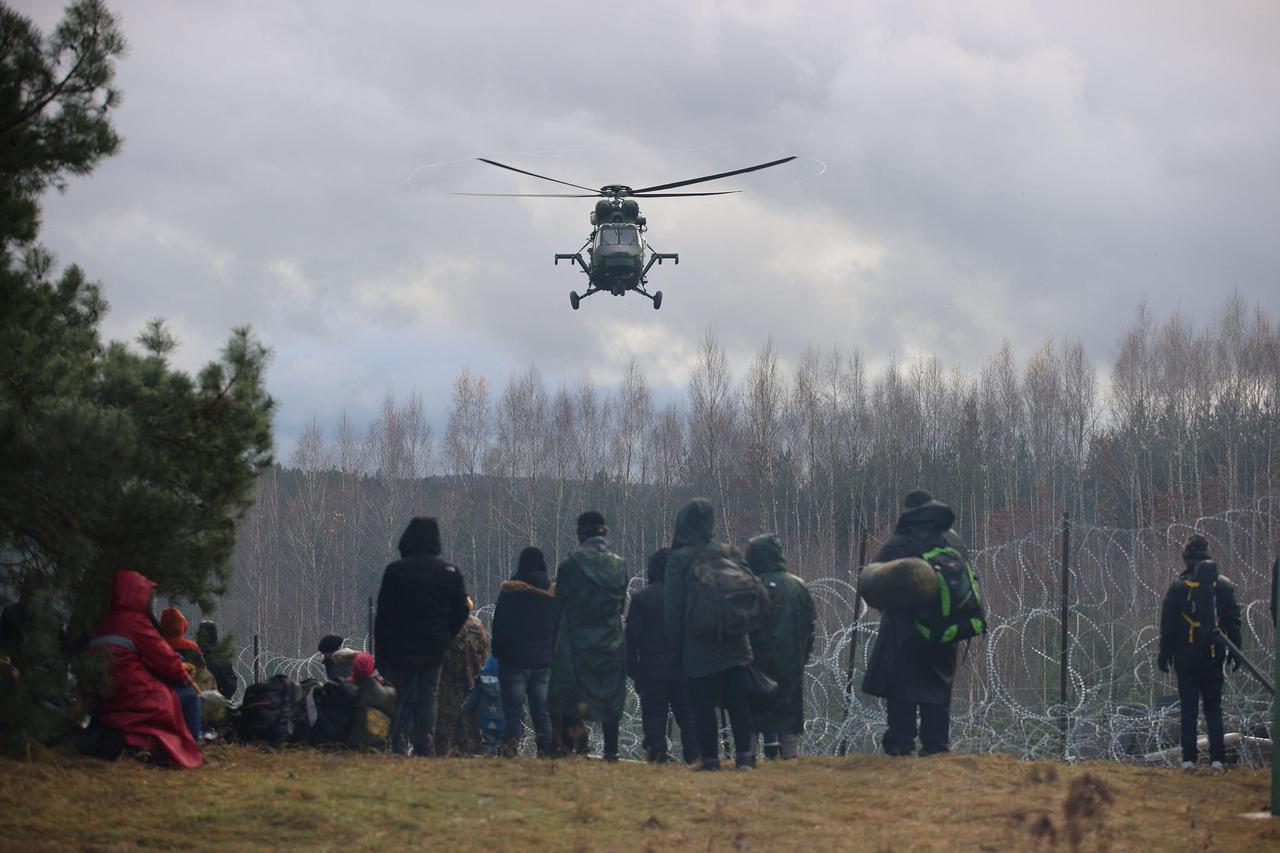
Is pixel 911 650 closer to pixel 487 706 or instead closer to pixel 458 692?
pixel 487 706

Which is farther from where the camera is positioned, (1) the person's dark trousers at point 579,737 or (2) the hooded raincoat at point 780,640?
(1) the person's dark trousers at point 579,737

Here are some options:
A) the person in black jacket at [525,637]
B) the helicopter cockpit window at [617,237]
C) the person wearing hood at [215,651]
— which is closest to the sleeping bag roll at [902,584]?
the person in black jacket at [525,637]

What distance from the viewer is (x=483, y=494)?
5662 cm

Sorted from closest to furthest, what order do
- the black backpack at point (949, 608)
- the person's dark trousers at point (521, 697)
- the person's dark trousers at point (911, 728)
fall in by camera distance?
the black backpack at point (949, 608) < the person's dark trousers at point (911, 728) < the person's dark trousers at point (521, 697)

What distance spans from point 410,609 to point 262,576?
4777 cm

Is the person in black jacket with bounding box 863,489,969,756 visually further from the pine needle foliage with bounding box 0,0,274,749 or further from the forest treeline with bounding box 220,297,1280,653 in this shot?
the forest treeline with bounding box 220,297,1280,653

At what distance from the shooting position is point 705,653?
846 centimetres

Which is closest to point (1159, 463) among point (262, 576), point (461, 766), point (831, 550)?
point (831, 550)

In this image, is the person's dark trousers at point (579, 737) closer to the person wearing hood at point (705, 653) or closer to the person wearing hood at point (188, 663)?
the person wearing hood at point (705, 653)

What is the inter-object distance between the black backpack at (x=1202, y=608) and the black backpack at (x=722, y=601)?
3.34 meters

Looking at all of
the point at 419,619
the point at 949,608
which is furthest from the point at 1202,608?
the point at 419,619

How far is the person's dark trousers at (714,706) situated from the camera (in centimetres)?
852

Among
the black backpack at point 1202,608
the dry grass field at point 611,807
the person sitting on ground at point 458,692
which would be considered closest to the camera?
the dry grass field at point 611,807

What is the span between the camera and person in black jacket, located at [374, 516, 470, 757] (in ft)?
31.1
